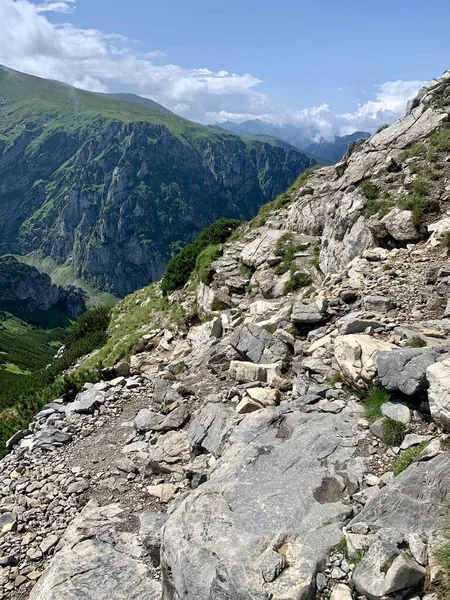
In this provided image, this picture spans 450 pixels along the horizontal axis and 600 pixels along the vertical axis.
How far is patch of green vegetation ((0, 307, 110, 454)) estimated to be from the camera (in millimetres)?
19719

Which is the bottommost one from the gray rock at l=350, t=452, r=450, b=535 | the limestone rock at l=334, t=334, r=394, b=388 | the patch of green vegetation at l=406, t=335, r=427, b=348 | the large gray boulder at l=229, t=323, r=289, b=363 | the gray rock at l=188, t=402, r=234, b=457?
the gray rock at l=188, t=402, r=234, b=457

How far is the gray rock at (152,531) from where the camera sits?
29.0 ft

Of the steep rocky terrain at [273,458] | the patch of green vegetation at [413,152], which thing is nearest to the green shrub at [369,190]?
the steep rocky terrain at [273,458]

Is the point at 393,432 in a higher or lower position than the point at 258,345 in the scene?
lower

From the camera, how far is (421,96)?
38000 millimetres

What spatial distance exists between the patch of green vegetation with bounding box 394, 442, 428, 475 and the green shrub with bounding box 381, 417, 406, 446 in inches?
17.7

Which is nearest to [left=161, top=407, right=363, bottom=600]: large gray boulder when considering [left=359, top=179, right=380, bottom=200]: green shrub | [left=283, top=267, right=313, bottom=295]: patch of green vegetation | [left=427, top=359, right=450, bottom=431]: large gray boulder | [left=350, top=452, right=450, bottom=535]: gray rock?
[left=350, top=452, right=450, bottom=535]: gray rock

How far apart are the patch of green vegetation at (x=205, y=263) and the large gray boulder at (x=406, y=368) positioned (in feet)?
70.5

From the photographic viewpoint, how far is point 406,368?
32.0 feet

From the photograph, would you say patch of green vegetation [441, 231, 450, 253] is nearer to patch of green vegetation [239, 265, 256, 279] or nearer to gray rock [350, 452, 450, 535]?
gray rock [350, 452, 450, 535]

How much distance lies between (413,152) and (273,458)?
2503cm

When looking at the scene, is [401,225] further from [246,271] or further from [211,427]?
[211,427]

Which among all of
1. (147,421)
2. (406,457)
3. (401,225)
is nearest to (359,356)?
(406,457)

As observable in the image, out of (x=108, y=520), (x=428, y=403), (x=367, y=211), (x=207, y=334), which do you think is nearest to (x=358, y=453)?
(x=428, y=403)
